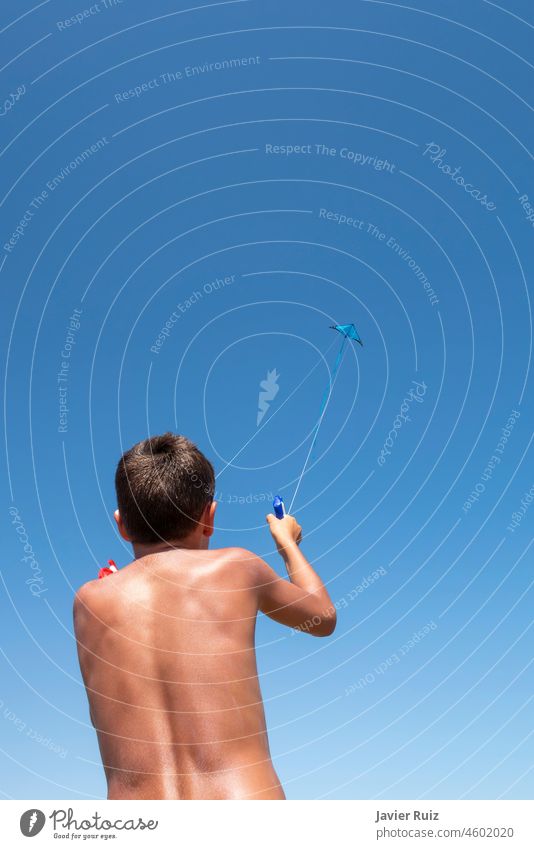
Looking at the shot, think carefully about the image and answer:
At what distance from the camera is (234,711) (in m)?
3.62

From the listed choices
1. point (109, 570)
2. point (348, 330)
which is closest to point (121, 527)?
point (109, 570)

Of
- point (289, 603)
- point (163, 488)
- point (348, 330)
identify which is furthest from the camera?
point (348, 330)

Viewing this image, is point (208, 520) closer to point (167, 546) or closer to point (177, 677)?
point (167, 546)

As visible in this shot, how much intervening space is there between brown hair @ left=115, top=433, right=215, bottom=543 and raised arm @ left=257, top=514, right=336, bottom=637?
0.48 m

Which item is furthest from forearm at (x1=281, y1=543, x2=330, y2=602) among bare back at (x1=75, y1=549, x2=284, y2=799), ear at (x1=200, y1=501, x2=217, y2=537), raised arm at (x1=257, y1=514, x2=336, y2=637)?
ear at (x1=200, y1=501, x2=217, y2=537)

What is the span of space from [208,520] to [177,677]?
884 millimetres

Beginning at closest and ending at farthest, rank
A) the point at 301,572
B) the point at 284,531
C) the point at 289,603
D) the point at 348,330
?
the point at 289,603, the point at 301,572, the point at 284,531, the point at 348,330

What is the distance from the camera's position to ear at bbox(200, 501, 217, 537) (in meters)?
4.20

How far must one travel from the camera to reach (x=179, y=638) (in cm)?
376
